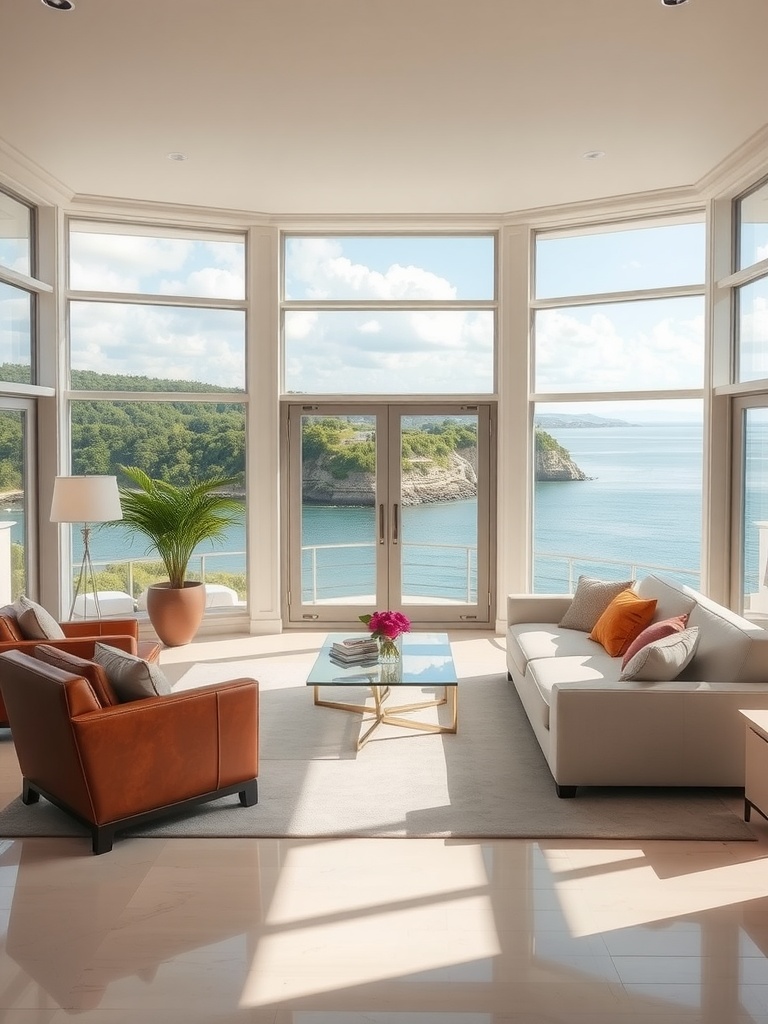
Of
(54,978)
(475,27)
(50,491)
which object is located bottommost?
(54,978)

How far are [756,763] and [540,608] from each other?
8.66ft

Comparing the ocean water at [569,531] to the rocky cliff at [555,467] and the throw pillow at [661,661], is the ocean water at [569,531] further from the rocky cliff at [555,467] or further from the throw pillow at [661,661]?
the throw pillow at [661,661]

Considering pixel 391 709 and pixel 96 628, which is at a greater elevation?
pixel 96 628

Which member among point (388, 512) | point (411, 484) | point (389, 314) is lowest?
point (388, 512)

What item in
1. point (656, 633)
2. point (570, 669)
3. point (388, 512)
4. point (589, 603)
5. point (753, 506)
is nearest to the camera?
point (656, 633)

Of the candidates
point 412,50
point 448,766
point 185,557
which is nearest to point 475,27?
point 412,50

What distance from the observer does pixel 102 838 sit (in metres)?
3.71

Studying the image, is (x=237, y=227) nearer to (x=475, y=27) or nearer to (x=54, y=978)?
(x=475, y=27)

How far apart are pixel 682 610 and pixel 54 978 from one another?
3734 mm

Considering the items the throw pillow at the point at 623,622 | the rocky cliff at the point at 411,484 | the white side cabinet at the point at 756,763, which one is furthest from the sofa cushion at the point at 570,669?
the rocky cliff at the point at 411,484

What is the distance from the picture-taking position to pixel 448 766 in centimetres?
472

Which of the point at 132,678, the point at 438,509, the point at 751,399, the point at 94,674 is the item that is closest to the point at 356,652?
the point at 132,678

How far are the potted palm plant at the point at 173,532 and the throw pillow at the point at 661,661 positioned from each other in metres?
4.02

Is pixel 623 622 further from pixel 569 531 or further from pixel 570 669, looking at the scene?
pixel 569 531
